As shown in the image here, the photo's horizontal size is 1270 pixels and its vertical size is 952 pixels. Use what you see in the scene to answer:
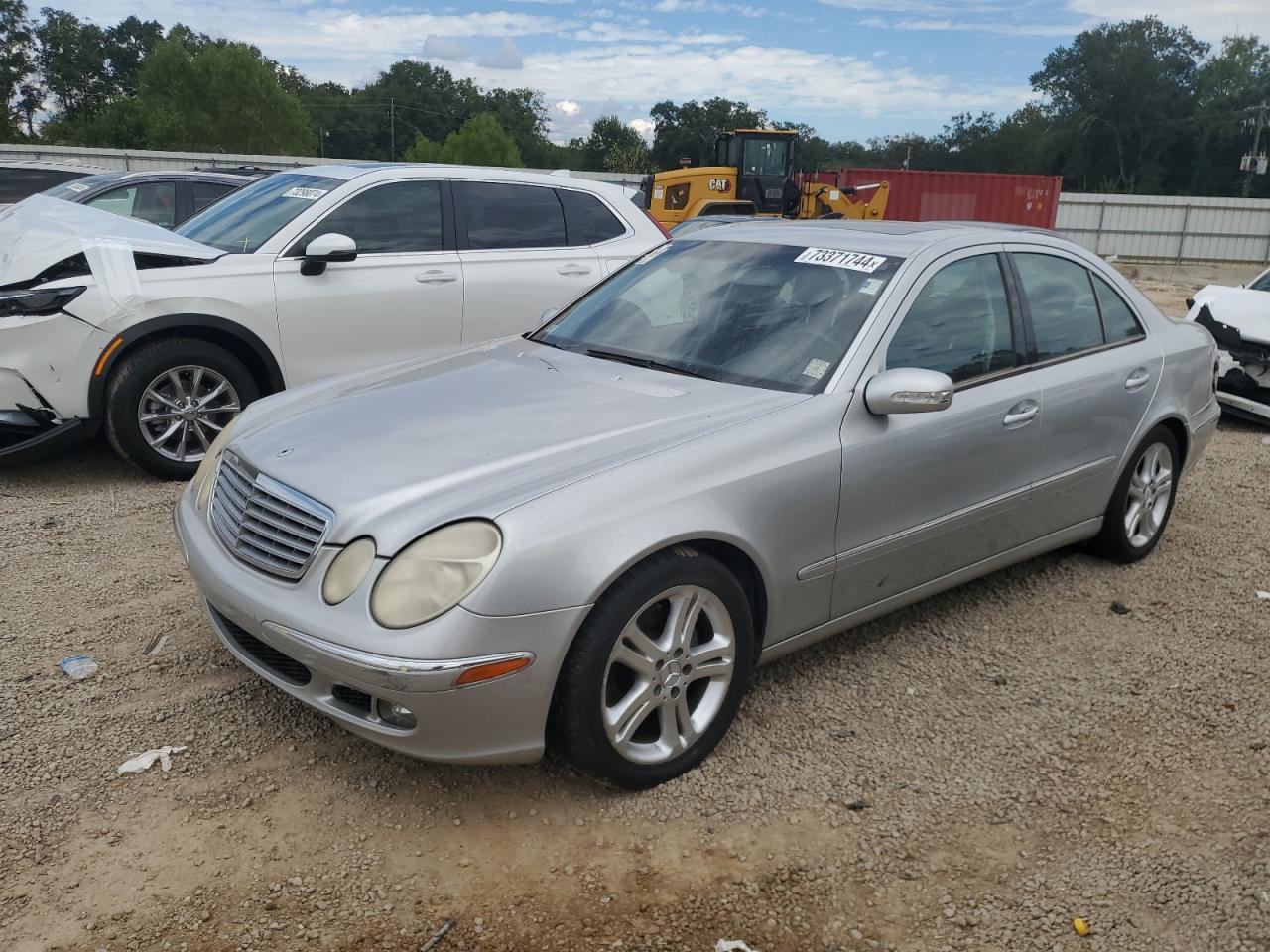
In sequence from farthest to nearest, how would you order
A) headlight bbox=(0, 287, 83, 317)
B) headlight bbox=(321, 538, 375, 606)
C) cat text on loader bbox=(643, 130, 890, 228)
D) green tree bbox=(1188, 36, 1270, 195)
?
1. green tree bbox=(1188, 36, 1270, 195)
2. cat text on loader bbox=(643, 130, 890, 228)
3. headlight bbox=(0, 287, 83, 317)
4. headlight bbox=(321, 538, 375, 606)

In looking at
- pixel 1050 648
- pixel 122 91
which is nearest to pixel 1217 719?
pixel 1050 648

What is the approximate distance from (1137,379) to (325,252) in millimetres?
4195

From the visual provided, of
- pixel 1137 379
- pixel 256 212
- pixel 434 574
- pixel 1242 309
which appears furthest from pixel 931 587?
pixel 1242 309

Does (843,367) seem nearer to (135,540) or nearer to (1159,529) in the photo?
(1159,529)

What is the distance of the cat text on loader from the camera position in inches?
787

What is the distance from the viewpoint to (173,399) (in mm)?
5742

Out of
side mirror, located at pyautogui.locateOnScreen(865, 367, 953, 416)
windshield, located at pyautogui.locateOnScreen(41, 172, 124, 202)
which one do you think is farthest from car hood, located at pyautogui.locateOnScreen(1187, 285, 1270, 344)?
windshield, located at pyautogui.locateOnScreen(41, 172, 124, 202)

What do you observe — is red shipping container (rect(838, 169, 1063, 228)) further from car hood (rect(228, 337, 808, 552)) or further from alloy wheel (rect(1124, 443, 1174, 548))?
car hood (rect(228, 337, 808, 552))

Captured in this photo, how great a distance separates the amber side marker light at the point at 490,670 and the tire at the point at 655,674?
16 cm

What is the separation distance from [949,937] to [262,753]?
6.64 ft

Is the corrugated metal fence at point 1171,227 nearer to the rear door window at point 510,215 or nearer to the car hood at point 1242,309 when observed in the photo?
the car hood at point 1242,309

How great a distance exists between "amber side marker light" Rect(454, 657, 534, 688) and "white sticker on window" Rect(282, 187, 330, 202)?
4.44 metres

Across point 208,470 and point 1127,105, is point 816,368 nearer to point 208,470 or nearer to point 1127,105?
point 208,470

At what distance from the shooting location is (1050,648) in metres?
4.16
